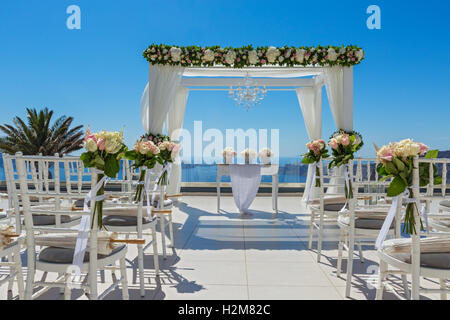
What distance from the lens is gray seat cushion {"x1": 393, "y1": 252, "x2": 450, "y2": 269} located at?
1496mm

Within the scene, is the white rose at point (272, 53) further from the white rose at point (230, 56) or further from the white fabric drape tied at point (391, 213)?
the white fabric drape tied at point (391, 213)

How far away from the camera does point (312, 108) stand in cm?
686

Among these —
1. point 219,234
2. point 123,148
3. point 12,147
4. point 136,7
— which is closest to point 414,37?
point 136,7

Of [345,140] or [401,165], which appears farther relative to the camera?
[345,140]

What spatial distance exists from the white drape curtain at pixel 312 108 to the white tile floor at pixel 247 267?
8.05 feet

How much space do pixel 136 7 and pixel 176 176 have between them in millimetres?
3502

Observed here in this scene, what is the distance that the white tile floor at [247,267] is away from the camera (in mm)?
2339

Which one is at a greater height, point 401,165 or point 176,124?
point 176,124

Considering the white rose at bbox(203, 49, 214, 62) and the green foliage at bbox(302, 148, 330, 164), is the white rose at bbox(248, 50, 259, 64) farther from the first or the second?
the green foliage at bbox(302, 148, 330, 164)

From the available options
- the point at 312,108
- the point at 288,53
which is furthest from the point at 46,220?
the point at 312,108

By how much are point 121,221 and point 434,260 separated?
2067 millimetres

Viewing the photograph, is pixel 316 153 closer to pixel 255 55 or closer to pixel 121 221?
pixel 121 221

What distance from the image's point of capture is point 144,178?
8.22ft

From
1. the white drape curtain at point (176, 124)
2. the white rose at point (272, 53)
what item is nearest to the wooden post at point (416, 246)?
the white rose at point (272, 53)
